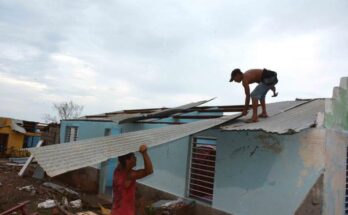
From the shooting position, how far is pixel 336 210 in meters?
5.54

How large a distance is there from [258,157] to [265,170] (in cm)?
32

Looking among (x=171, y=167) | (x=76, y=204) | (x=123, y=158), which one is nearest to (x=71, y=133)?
(x=76, y=204)

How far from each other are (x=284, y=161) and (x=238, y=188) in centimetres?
134

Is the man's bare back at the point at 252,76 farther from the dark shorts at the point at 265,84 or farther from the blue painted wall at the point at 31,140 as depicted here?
the blue painted wall at the point at 31,140

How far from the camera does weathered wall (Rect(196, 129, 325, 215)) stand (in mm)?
5445

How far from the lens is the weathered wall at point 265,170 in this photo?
5.45m

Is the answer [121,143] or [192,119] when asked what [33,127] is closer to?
[192,119]

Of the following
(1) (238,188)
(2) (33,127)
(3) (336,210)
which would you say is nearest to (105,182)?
(1) (238,188)

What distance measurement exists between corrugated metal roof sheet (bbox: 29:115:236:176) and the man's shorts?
5.58 ft

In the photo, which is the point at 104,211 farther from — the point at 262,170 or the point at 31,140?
the point at 31,140

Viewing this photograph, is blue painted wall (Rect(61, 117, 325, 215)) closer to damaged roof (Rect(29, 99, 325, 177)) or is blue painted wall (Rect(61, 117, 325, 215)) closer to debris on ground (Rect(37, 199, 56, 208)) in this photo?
damaged roof (Rect(29, 99, 325, 177))

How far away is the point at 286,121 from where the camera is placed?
5699mm

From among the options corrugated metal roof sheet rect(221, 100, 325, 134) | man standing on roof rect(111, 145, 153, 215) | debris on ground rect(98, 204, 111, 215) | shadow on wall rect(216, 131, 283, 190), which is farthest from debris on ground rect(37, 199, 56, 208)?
corrugated metal roof sheet rect(221, 100, 325, 134)

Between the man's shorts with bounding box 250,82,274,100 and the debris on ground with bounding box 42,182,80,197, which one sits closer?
the man's shorts with bounding box 250,82,274,100
